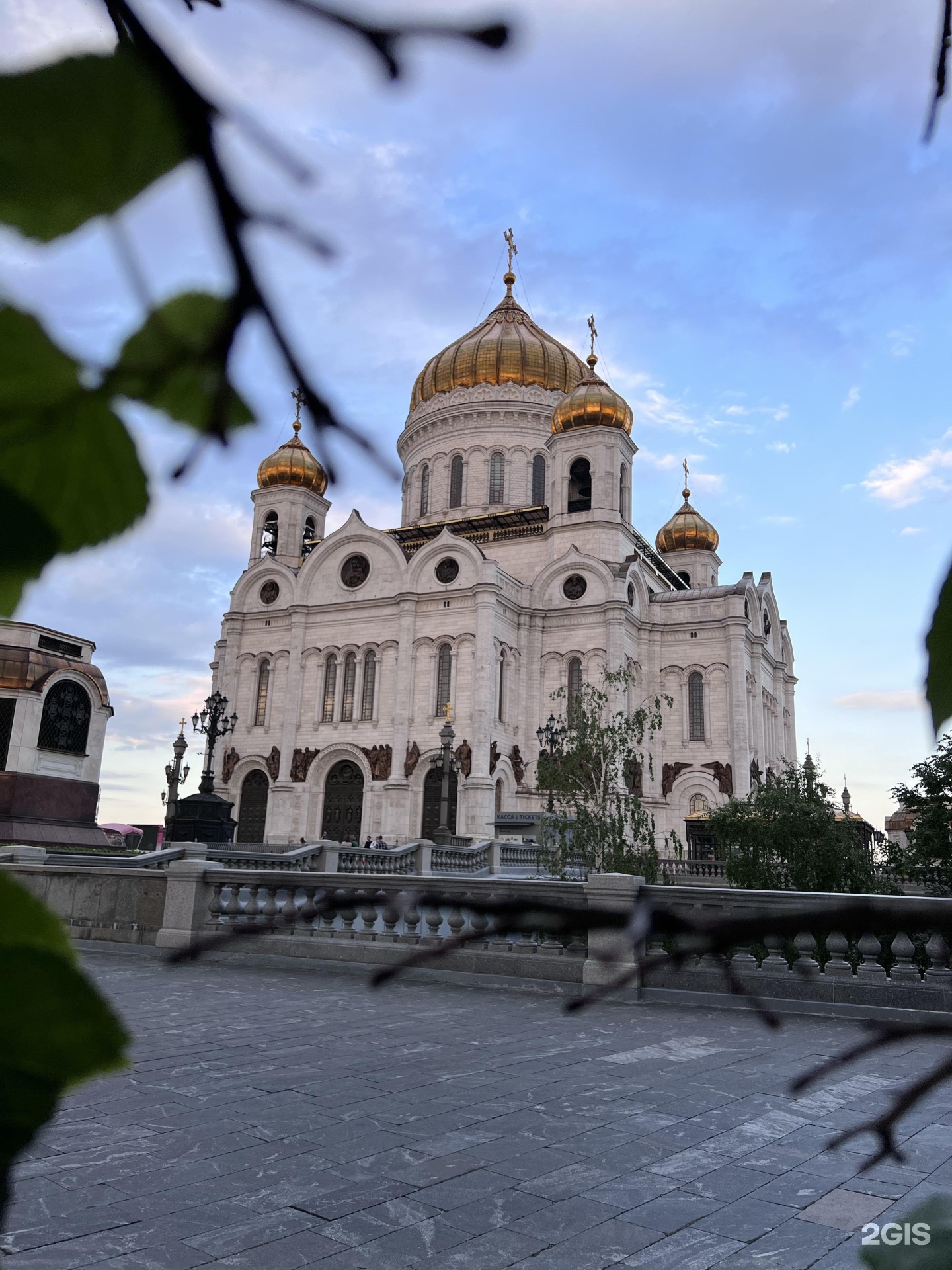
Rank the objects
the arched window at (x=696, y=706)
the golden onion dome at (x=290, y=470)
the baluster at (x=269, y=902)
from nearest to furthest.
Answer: the baluster at (x=269, y=902) → the arched window at (x=696, y=706) → the golden onion dome at (x=290, y=470)

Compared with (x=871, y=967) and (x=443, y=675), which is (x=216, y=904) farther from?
(x=443, y=675)

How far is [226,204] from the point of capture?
1.36 feet

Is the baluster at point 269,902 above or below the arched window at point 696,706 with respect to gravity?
below

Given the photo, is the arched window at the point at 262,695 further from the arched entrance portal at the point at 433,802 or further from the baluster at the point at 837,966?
the baluster at the point at 837,966

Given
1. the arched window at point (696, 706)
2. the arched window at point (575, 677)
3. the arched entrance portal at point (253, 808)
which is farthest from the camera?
the arched window at point (696, 706)

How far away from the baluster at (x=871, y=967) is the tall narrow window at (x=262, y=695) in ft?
97.8

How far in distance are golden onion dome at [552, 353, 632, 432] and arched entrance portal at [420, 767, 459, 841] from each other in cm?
1466

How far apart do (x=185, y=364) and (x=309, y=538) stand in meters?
43.4

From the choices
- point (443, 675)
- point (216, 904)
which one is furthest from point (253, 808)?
point (216, 904)

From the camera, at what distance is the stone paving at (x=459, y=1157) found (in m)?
3.41

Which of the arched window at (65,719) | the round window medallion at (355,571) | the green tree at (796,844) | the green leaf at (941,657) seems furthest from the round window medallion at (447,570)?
the green leaf at (941,657)

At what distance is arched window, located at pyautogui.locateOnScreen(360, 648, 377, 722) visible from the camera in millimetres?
34750

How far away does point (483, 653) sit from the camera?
107ft

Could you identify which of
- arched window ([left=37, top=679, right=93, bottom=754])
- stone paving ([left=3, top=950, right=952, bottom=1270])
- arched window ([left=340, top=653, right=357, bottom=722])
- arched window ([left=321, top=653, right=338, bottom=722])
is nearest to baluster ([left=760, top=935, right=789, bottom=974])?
stone paving ([left=3, top=950, right=952, bottom=1270])
